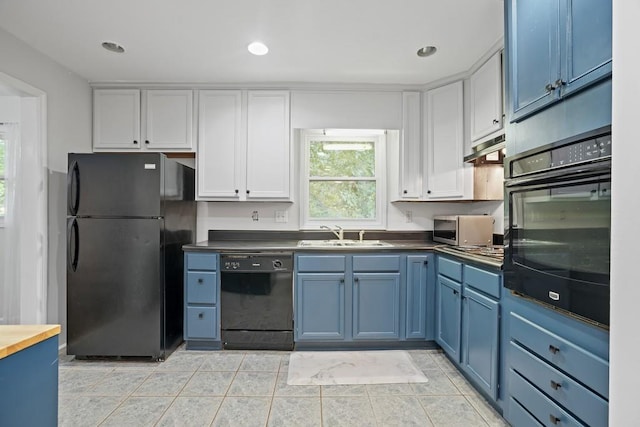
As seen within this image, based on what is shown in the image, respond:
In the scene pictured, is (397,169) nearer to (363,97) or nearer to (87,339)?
(363,97)

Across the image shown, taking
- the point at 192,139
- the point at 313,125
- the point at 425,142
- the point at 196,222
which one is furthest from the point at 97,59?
the point at 425,142

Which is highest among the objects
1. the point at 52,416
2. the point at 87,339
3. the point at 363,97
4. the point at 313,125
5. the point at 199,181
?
the point at 363,97

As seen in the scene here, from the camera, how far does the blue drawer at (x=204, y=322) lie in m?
2.66

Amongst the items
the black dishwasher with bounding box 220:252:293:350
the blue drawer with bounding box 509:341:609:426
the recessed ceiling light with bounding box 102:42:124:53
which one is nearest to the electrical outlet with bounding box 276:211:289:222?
the black dishwasher with bounding box 220:252:293:350

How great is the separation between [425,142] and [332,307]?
1.73 meters

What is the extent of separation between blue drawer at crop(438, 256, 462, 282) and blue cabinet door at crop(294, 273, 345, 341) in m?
0.80

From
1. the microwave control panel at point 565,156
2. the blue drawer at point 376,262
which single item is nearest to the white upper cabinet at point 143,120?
the blue drawer at point 376,262

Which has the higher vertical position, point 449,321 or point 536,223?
point 536,223

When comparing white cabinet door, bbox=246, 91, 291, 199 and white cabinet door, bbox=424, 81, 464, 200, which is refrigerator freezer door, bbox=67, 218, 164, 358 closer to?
white cabinet door, bbox=246, 91, 291, 199

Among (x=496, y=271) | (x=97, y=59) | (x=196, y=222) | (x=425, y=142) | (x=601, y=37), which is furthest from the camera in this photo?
(x=196, y=222)

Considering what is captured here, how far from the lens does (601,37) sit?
1.09m

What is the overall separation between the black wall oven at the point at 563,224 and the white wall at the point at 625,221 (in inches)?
10.3

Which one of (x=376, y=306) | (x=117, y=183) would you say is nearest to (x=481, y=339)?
(x=376, y=306)

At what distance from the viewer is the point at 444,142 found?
2863 millimetres
